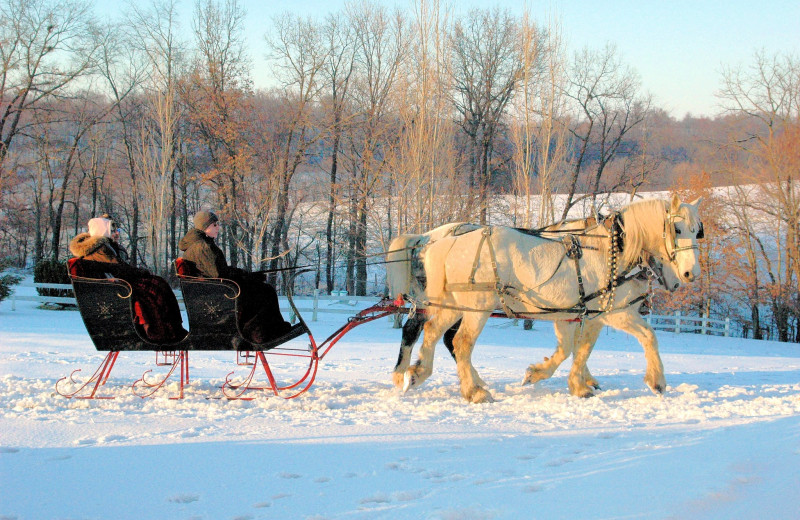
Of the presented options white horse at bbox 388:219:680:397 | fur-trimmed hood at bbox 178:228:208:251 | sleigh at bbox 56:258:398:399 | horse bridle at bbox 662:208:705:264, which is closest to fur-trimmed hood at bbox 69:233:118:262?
sleigh at bbox 56:258:398:399

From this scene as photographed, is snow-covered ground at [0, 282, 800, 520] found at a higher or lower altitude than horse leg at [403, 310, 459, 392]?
lower

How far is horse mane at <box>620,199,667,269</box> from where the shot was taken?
578 cm

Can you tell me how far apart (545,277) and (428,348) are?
1207 mm

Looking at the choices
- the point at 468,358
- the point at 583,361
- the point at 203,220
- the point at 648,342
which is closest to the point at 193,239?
the point at 203,220

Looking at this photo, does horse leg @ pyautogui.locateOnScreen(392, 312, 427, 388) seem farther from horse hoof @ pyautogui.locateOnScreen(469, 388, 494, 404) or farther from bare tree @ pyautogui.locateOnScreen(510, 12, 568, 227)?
bare tree @ pyautogui.locateOnScreen(510, 12, 568, 227)

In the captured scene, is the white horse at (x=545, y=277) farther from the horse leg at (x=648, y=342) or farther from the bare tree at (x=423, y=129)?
the bare tree at (x=423, y=129)

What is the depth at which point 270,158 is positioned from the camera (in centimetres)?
2633

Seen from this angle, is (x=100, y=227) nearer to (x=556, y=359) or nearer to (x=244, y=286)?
(x=244, y=286)

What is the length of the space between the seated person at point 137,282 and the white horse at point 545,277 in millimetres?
2058

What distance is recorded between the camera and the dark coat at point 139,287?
5.09 metres

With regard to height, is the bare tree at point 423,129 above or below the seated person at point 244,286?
above

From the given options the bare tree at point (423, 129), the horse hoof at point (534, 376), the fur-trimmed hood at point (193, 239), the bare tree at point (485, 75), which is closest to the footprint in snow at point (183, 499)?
the fur-trimmed hood at point (193, 239)

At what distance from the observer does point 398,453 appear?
12.2 feet

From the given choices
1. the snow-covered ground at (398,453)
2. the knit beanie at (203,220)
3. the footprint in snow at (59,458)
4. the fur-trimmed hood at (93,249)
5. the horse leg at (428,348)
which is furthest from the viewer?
the horse leg at (428,348)
